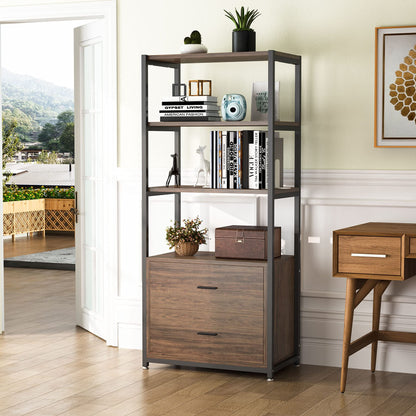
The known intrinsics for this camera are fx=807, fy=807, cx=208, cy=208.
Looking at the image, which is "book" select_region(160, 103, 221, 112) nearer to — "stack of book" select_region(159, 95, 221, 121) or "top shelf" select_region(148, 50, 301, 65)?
"stack of book" select_region(159, 95, 221, 121)

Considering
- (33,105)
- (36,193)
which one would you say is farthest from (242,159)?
(33,105)

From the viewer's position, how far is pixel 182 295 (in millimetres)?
4621

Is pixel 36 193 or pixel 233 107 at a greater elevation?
pixel 233 107

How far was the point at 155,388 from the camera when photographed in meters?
4.34

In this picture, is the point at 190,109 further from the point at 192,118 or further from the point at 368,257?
the point at 368,257

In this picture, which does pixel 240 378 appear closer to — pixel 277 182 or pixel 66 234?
pixel 277 182

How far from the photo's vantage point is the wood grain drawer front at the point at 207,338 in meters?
4.49

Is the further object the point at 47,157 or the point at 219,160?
the point at 47,157

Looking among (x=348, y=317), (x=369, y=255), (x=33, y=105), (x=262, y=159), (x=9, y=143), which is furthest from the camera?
(x=33, y=105)

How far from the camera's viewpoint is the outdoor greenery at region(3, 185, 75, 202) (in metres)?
11.2

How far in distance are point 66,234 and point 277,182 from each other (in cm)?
746

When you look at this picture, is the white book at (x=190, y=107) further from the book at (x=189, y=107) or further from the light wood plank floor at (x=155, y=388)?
the light wood plank floor at (x=155, y=388)

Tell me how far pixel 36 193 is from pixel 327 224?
741 centimetres

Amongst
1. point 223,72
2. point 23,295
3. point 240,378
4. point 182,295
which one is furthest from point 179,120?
point 23,295
